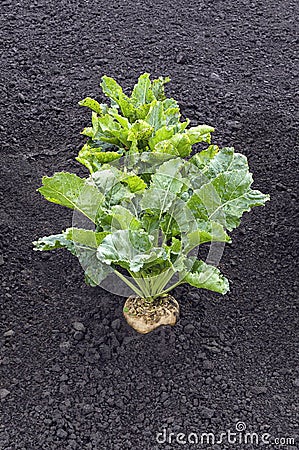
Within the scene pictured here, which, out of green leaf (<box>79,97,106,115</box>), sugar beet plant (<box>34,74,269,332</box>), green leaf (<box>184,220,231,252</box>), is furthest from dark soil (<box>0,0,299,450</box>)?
green leaf (<box>79,97,106,115</box>)

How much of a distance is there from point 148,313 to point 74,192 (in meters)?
0.72

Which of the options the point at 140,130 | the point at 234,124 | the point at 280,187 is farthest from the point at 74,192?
→ the point at 234,124

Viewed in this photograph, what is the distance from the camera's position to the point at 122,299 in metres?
3.55

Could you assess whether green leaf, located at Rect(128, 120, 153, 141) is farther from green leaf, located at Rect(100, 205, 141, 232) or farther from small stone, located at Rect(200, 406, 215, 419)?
small stone, located at Rect(200, 406, 215, 419)

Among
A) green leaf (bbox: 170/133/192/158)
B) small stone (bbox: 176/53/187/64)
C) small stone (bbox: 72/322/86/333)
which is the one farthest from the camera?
small stone (bbox: 176/53/187/64)

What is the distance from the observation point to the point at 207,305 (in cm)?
360

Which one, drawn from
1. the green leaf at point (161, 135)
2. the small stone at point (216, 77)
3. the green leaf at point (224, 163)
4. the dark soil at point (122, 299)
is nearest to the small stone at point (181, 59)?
the dark soil at point (122, 299)

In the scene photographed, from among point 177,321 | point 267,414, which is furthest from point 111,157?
point 267,414

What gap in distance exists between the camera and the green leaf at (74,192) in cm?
300

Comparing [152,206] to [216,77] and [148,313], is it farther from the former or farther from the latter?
[216,77]

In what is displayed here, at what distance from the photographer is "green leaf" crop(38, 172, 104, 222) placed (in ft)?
9.84

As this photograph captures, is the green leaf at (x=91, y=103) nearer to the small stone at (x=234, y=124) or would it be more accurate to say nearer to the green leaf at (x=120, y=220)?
the green leaf at (x=120, y=220)

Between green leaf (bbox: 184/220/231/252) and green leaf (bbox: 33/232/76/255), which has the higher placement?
green leaf (bbox: 184/220/231/252)

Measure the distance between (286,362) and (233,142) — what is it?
6.01 feet
